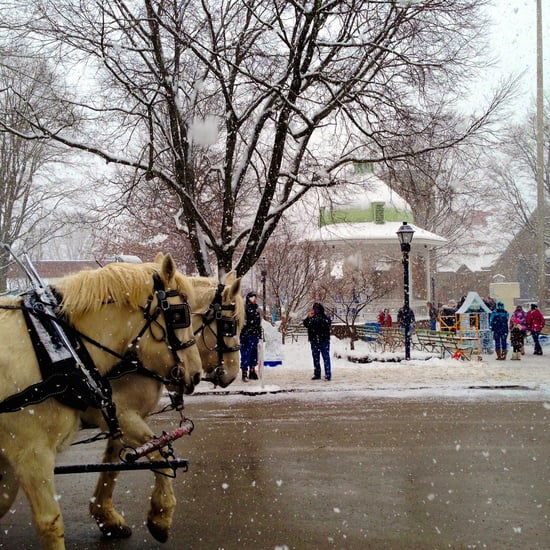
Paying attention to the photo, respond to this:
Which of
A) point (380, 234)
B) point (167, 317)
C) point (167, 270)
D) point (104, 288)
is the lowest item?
point (167, 317)

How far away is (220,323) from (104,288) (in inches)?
79.5

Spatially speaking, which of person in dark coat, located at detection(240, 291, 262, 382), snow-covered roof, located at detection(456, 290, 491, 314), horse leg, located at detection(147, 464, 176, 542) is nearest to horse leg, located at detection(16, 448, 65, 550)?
horse leg, located at detection(147, 464, 176, 542)

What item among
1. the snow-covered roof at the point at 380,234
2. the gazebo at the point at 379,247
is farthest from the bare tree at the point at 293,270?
the snow-covered roof at the point at 380,234

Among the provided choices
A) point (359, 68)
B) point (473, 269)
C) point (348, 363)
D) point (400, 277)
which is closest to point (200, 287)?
point (359, 68)

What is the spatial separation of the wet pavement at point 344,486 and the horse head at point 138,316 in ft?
4.52

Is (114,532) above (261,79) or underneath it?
underneath

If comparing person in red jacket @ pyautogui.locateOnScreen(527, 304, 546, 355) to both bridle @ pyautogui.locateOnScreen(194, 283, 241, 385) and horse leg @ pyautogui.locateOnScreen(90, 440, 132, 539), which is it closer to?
bridle @ pyautogui.locateOnScreen(194, 283, 241, 385)

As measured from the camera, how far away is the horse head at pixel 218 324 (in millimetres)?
5781

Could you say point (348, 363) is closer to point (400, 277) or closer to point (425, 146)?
point (425, 146)

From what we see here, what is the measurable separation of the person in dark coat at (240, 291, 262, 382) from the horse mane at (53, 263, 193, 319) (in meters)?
8.95

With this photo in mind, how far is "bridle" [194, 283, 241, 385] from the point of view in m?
5.77

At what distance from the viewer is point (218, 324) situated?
5.84 meters

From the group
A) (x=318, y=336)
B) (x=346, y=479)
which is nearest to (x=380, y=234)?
(x=318, y=336)

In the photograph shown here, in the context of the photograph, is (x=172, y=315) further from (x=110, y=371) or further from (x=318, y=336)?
(x=318, y=336)
